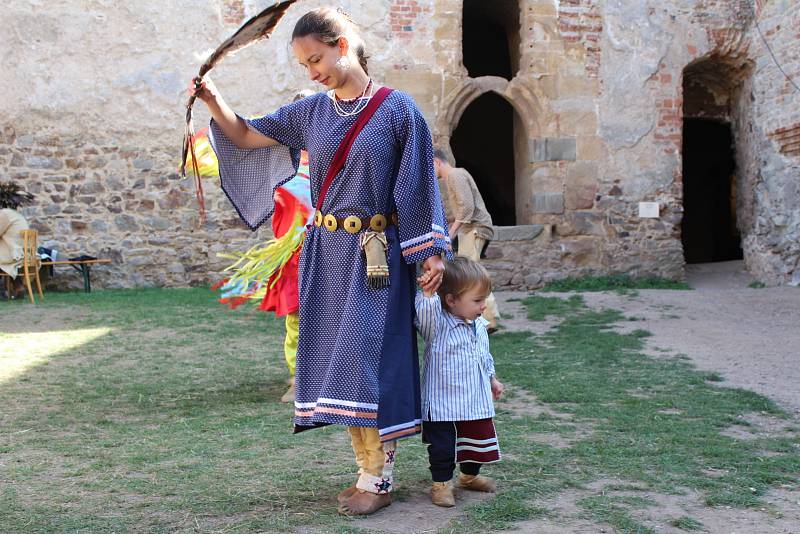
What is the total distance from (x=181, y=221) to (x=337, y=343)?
8302 mm

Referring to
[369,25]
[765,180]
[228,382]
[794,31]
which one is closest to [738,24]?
[794,31]

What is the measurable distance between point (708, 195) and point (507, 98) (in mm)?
6407

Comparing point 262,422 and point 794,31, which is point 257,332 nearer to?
point 262,422

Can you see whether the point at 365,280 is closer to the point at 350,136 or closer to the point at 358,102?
the point at 350,136

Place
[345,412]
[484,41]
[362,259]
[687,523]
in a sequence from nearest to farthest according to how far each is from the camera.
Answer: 1. [687,523]
2. [345,412]
3. [362,259]
4. [484,41]

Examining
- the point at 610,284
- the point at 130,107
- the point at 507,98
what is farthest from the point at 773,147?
the point at 130,107

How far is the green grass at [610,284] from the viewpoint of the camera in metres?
10.5

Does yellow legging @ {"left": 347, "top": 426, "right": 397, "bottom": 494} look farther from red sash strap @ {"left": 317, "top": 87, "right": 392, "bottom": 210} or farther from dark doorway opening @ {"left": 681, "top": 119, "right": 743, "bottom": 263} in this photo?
dark doorway opening @ {"left": 681, "top": 119, "right": 743, "bottom": 263}

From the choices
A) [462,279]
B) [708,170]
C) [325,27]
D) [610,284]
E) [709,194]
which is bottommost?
[610,284]

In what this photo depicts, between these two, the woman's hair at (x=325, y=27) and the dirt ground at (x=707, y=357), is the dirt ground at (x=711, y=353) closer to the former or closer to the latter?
the dirt ground at (x=707, y=357)

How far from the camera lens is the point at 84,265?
10.3 metres

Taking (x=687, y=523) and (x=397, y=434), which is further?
(x=397, y=434)

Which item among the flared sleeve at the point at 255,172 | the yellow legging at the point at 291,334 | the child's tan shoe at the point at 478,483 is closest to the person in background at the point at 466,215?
the yellow legging at the point at 291,334

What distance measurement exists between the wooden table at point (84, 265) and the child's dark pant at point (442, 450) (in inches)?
325
